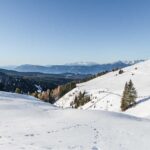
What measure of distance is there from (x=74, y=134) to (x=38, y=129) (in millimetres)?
3410

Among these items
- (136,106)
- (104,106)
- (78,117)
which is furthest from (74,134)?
(104,106)

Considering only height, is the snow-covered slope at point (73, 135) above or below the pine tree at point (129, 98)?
below

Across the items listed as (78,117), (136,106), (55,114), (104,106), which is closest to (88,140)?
(78,117)

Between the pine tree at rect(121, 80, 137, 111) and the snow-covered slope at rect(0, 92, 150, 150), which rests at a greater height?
the pine tree at rect(121, 80, 137, 111)

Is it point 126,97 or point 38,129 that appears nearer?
point 38,129

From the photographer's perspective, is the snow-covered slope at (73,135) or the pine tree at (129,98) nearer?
the snow-covered slope at (73,135)

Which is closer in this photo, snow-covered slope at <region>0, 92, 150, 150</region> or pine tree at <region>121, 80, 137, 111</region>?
snow-covered slope at <region>0, 92, 150, 150</region>

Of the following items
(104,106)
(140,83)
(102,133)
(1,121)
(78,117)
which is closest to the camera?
(102,133)

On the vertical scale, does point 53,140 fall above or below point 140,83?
below

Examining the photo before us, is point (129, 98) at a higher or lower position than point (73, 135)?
higher

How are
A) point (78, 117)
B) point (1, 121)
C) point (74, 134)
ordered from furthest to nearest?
point (78, 117), point (1, 121), point (74, 134)

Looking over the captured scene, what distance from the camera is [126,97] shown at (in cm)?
10181

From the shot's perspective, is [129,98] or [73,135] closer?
[73,135]

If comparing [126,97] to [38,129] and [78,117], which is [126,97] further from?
[38,129]
